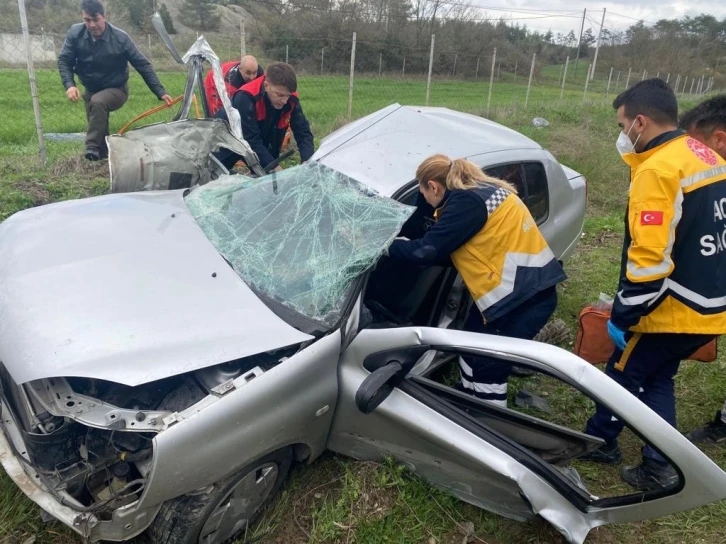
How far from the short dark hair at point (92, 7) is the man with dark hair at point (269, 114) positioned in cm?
175

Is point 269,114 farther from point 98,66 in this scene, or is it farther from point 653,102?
point 653,102

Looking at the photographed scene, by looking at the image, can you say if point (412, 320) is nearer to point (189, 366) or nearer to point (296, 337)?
point (296, 337)

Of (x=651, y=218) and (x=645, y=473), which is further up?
(x=651, y=218)

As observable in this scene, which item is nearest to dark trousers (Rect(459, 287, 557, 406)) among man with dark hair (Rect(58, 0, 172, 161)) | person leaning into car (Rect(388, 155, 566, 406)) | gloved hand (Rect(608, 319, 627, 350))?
person leaning into car (Rect(388, 155, 566, 406))

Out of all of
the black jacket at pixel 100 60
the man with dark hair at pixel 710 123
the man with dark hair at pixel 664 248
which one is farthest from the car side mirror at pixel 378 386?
the black jacket at pixel 100 60

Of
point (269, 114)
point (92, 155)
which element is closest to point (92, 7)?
point (92, 155)

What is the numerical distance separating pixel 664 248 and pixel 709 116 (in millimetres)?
1052

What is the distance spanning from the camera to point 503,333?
9.35 ft

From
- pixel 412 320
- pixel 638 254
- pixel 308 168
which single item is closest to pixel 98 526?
pixel 412 320

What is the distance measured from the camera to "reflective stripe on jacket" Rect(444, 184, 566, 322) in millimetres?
2658

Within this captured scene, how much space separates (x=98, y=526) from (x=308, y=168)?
1974mm

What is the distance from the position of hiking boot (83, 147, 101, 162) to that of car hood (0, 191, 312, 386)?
3.08 metres

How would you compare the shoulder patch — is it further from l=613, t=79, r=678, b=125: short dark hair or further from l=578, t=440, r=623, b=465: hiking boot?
l=578, t=440, r=623, b=465: hiking boot

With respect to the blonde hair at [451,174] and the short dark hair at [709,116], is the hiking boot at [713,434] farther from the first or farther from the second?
the blonde hair at [451,174]
